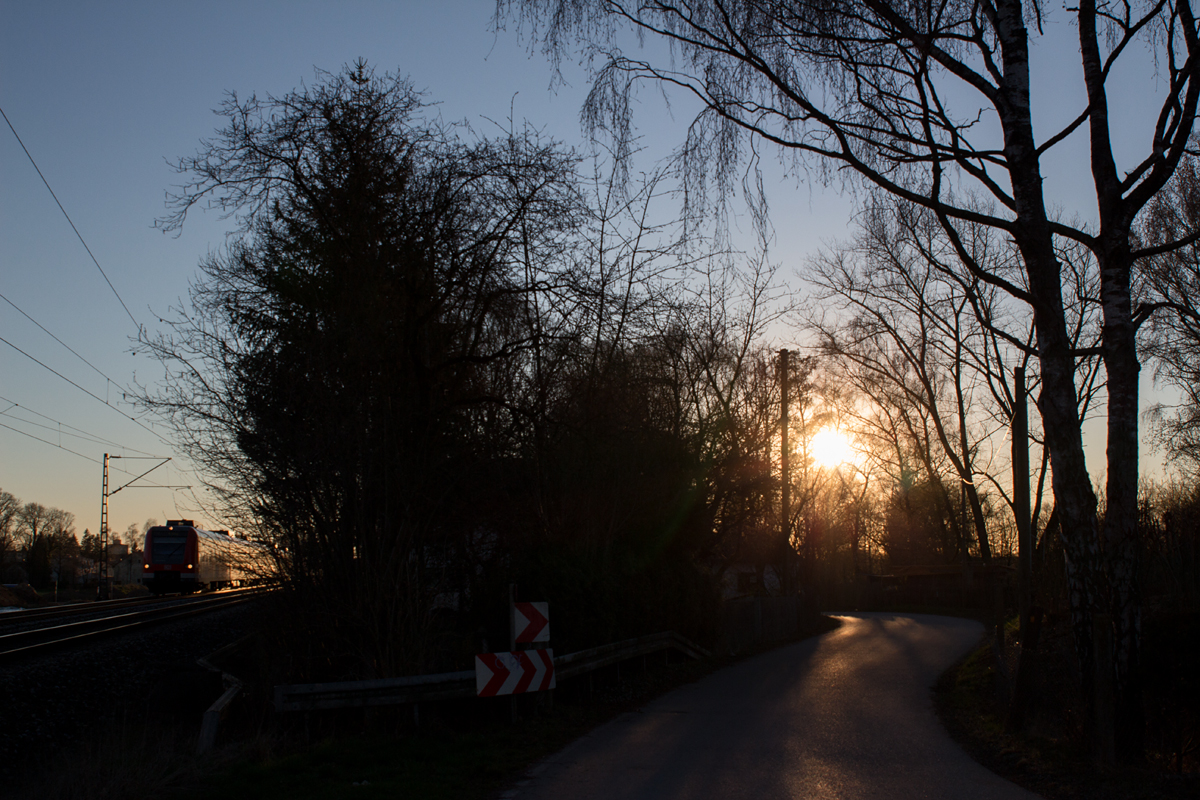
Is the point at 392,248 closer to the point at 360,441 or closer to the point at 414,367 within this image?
the point at 414,367

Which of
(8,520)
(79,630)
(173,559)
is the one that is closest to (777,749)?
(79,630)

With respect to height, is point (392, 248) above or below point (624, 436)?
above

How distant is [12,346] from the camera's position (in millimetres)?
19484

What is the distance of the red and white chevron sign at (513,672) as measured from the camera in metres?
9.63

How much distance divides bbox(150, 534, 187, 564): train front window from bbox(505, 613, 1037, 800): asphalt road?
36220mm

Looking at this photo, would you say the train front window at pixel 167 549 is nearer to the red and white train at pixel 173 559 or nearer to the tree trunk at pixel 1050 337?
the red and white train at pixel 173 559

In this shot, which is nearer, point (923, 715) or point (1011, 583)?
point (923, 715)

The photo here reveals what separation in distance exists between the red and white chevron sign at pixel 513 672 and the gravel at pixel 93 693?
3.05 meters

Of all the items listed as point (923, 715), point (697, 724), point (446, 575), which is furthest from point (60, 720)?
point (923, 715)

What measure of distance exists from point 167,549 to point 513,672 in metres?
40.0

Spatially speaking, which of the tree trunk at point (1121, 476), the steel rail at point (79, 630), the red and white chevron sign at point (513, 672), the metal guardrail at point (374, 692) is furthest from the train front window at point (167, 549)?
the tree trunk at point (1121, 476)

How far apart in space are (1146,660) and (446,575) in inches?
321

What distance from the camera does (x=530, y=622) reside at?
10469 mm

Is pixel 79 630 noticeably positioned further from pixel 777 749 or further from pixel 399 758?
pixel 777 749
